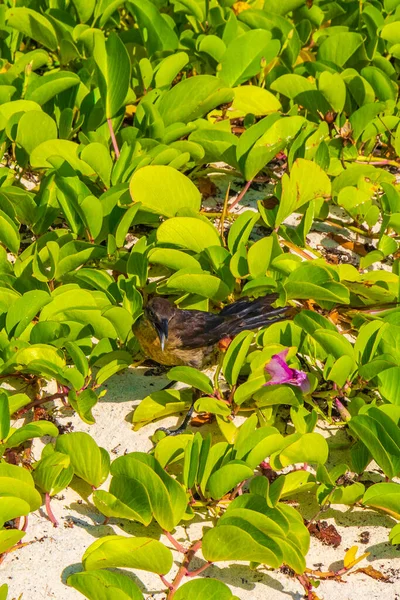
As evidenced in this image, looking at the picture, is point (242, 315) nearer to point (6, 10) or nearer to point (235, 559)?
point (235, 559)

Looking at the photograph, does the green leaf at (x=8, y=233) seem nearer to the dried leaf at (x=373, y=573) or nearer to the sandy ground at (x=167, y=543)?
the sandy ground at (x=167, y=543)

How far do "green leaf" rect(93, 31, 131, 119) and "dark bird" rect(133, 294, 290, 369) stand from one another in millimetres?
984

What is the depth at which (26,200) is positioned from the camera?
3746mm

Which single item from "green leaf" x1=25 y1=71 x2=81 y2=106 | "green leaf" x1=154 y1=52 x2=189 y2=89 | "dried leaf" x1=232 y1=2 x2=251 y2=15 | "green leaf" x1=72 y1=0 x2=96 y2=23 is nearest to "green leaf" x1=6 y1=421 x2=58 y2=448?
"green leaf" x1=25 y1=71 x2=81 y2=106

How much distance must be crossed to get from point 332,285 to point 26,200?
1276mm

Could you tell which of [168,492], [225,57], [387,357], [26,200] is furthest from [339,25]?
[168,492]

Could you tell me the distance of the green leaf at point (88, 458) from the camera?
9.27 feet

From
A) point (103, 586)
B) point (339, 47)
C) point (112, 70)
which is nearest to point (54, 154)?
point (112, 70)

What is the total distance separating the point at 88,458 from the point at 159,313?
36.1 inches

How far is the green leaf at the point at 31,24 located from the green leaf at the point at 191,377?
219 cm

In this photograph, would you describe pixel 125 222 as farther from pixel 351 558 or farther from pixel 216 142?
pixel 351 558

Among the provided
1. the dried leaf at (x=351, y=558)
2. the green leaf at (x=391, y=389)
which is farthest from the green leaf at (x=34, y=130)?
the dried leaf at (x=351, y=558)

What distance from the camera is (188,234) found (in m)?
3.56

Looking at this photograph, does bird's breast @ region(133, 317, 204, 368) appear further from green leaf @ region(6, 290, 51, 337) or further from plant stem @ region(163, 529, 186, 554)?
plant stem @ region(163, 529, 186, 554)
